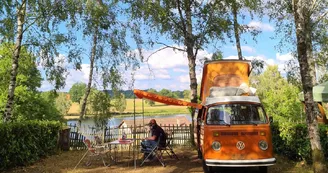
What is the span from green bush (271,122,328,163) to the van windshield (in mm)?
1977

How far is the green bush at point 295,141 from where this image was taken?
8.60 m

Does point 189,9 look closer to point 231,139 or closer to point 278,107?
point 231,139

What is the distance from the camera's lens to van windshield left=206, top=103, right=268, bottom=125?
25.9ft

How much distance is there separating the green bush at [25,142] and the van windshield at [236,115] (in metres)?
6.40

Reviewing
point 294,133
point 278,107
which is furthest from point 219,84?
point 278,107

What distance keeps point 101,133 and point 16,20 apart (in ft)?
24.9

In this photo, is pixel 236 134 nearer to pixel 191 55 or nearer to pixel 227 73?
pixel 227 73

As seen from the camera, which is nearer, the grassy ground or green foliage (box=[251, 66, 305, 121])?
the grassy ground

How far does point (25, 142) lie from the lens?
10812 mm

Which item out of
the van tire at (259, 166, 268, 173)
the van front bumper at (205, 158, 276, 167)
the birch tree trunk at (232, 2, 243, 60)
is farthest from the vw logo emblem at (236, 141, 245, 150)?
the birch tree trunk at (232, 2, 243, 60)

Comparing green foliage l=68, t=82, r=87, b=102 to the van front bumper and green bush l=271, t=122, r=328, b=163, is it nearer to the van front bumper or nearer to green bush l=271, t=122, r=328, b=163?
green bush l=271, t=122, r=328, b=163

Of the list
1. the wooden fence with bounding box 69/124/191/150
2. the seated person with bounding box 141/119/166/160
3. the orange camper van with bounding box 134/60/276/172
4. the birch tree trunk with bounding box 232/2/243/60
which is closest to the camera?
the orange camper van with bounding box 134/60/276/172

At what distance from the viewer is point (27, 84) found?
32.8 meters

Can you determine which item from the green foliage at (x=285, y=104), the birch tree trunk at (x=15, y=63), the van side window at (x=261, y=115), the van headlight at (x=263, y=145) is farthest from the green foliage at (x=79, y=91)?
the green foliage at (x=285, y=104)
